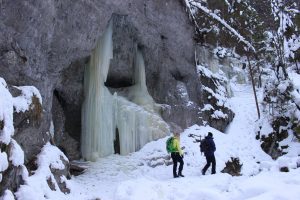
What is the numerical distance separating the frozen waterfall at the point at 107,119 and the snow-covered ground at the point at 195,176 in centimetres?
53

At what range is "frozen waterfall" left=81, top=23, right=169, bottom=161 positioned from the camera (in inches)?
631

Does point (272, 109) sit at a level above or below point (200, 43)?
below

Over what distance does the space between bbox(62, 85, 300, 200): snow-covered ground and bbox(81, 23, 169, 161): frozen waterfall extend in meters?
0.53

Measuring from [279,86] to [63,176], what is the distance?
1347cm

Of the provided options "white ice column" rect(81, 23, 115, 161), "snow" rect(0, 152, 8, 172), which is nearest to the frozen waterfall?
"white ice column" rect(81, 23, 115, 161)

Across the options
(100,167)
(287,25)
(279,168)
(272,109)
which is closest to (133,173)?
(100,167)

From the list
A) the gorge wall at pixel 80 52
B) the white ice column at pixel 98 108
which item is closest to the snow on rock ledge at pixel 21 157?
the gorge wall at pixel 80 52

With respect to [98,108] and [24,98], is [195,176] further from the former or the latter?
[24,98]

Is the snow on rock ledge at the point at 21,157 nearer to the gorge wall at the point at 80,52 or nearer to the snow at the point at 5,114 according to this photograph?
the snow at the point at 5,114

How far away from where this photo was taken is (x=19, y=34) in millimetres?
11289

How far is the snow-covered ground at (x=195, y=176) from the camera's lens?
28.9ft

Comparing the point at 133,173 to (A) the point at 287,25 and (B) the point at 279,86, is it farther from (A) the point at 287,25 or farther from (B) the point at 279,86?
(A) the point at 287,25

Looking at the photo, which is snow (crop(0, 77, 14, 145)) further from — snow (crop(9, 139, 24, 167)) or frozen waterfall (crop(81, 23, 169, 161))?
frozen waterfall (crop(81, 23, 169, 161))

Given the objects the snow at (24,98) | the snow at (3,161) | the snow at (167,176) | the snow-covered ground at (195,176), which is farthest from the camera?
the snow at (24,98)
